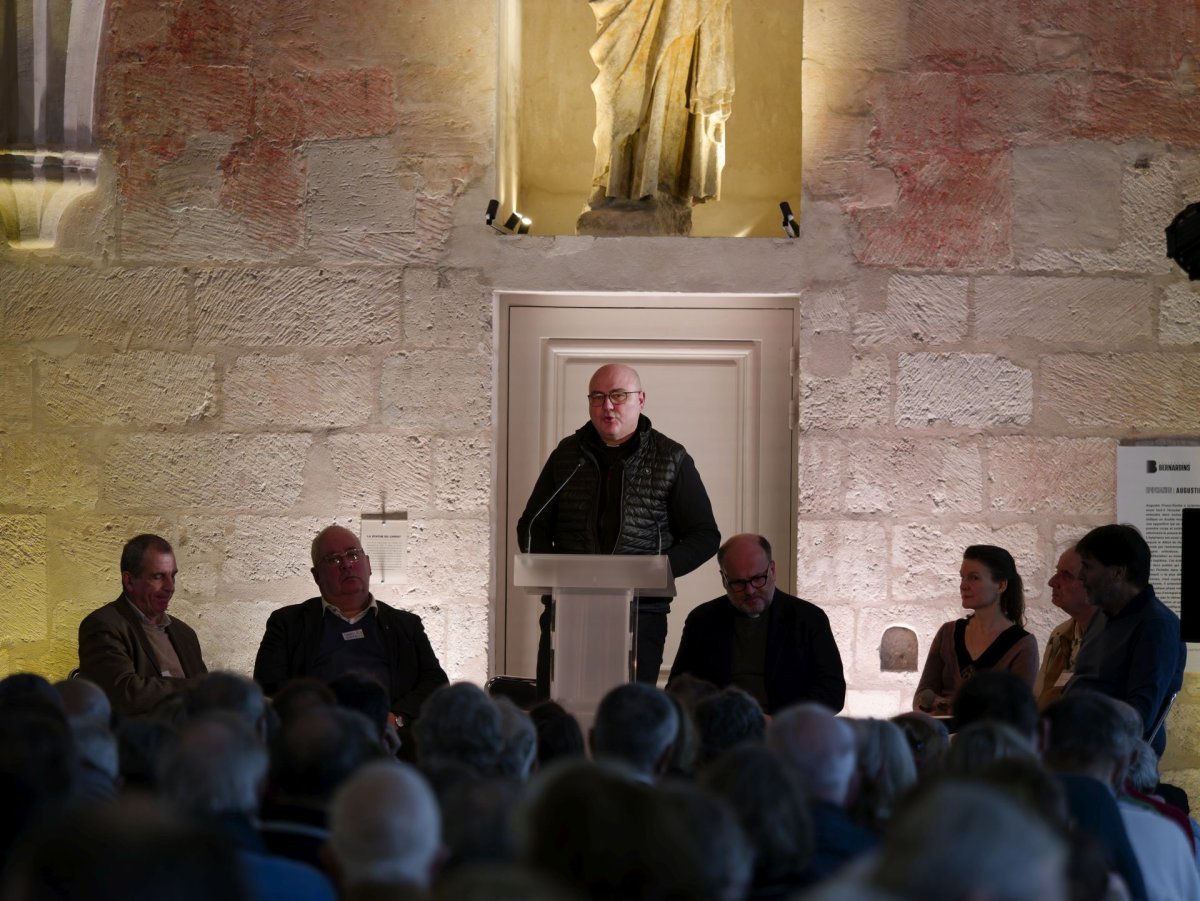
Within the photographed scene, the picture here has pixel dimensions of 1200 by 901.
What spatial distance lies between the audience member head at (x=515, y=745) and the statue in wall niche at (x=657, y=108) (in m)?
3.21

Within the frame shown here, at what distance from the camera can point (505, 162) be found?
671 centimetres

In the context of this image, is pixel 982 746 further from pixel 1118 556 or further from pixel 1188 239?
pixel 1188 239

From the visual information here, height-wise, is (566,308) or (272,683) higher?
(566,308)

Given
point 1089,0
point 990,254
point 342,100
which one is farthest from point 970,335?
point 342,100

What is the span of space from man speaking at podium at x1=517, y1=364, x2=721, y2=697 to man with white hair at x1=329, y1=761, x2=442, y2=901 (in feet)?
10.8

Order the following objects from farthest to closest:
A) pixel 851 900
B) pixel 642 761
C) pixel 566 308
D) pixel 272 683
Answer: pixel 566 308, pixel 272 683, pixel 642 761, pixel 851 900

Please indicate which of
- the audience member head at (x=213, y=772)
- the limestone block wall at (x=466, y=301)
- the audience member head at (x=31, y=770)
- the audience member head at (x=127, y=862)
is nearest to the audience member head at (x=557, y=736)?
the audience member head at (x=213, y=772)

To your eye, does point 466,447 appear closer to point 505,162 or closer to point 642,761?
point 505,162

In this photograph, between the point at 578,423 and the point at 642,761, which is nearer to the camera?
the point at 642,761

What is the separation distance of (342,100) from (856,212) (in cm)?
188

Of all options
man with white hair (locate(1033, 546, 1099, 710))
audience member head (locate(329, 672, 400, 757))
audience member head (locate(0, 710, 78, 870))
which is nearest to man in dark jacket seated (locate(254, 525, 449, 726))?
audience member head (locate(329, 672, 400, 757))

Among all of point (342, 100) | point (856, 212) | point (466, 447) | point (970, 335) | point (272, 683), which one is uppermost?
point (342, 100)

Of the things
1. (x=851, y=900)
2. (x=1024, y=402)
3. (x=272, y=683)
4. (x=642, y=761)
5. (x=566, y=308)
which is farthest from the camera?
(x=566, y=308)

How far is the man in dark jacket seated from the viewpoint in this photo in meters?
5.57
